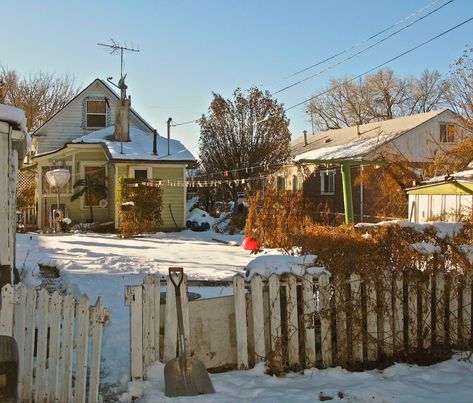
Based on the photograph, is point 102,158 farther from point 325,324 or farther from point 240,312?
point 325,324

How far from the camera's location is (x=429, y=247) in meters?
5.24

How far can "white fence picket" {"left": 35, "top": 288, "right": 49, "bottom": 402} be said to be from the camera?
4117 millimetres

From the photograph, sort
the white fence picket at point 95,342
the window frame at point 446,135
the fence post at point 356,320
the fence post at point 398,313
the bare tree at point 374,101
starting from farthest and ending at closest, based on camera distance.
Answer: the bare tree at point 374,101, the window frame at point 446,135, the fence post at point 398,313, the fence post at point 356,320, the white fence picket at point 95,342

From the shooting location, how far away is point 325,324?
4930 mm

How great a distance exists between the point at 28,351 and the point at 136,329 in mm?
858

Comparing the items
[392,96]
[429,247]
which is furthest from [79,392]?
[392,96]

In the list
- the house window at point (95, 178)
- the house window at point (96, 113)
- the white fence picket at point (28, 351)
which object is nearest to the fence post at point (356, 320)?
the white fence picket at point (28, 351)

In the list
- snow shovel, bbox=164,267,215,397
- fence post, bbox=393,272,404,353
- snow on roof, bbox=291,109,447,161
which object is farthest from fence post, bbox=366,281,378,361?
snow on roof, bbox=291,109,447,161

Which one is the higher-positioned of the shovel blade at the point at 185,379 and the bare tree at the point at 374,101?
the bare tree at the point at 374,101

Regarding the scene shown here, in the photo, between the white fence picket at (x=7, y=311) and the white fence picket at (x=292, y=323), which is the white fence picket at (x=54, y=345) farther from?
the white fence picket at (x=292, y=323)

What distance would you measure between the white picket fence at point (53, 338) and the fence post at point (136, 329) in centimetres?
34

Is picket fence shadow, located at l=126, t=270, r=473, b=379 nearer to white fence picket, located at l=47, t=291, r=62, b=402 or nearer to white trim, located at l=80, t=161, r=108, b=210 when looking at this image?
white fence picket, located at l=47, t=291, r=62, b=402

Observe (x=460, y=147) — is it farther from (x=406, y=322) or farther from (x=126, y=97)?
(x=406, y=322)

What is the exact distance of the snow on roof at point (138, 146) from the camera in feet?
66.2
